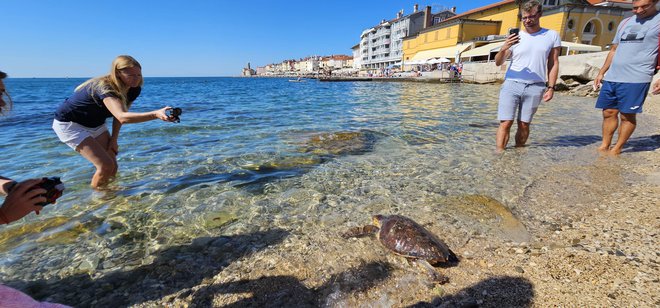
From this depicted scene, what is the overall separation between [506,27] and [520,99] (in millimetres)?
45310

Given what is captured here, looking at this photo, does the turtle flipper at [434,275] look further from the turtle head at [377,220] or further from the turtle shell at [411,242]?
the turtle head at [377,220]

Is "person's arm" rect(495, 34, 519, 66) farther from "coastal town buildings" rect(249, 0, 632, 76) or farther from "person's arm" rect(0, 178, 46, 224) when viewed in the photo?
"coastal town buildings" rect(249, 0, 632, 76)

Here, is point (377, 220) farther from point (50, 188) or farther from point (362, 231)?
point (50, 188)

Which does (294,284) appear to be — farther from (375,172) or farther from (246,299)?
(375,172)

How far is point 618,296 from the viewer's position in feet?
6.13

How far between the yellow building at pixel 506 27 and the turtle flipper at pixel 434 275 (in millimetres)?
31971

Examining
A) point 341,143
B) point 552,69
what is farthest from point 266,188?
point 552,69

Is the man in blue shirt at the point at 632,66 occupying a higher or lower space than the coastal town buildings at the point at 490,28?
lower

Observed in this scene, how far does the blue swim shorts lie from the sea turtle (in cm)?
422

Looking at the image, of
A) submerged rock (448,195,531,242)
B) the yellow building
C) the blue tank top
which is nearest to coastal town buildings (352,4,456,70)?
the yellow building

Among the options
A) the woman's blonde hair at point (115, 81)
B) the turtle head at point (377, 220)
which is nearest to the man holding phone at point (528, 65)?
the turtle head at point (377, 220)

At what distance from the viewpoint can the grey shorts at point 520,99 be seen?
15.6ft

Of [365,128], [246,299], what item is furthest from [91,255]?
[365,128]

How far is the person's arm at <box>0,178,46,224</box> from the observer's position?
49.6 inches
